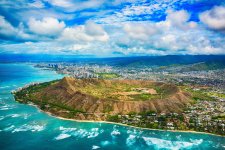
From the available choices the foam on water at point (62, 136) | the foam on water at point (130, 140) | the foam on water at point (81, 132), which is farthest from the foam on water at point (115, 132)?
the foam on water at point (62, 136)

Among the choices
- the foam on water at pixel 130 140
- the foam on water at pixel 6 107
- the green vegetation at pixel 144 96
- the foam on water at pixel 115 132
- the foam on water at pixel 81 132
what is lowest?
the foam on water at pixel 130 140

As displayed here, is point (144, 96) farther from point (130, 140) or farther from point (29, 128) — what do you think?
point (29, 128)

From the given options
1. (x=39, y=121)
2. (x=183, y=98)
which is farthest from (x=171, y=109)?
(x=39, y=121)

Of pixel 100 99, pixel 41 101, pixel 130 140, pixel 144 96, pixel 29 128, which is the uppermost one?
pixel 100 99

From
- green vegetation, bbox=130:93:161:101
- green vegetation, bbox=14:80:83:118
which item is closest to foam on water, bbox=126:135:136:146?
green vegetation, bbox=14:80:83:118

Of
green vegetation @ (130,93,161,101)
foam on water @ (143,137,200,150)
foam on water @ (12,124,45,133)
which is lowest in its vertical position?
foam on water @ (143,137,200,150)

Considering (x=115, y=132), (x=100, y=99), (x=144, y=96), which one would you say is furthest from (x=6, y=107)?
(x=144, y=96)

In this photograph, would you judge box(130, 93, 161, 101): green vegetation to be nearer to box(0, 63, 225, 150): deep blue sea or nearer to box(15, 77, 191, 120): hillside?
box(15, 77, 191, 120): hillside

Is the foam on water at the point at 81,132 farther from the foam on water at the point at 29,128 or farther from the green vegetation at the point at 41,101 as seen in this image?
the green vegetation at the point at 41,101
